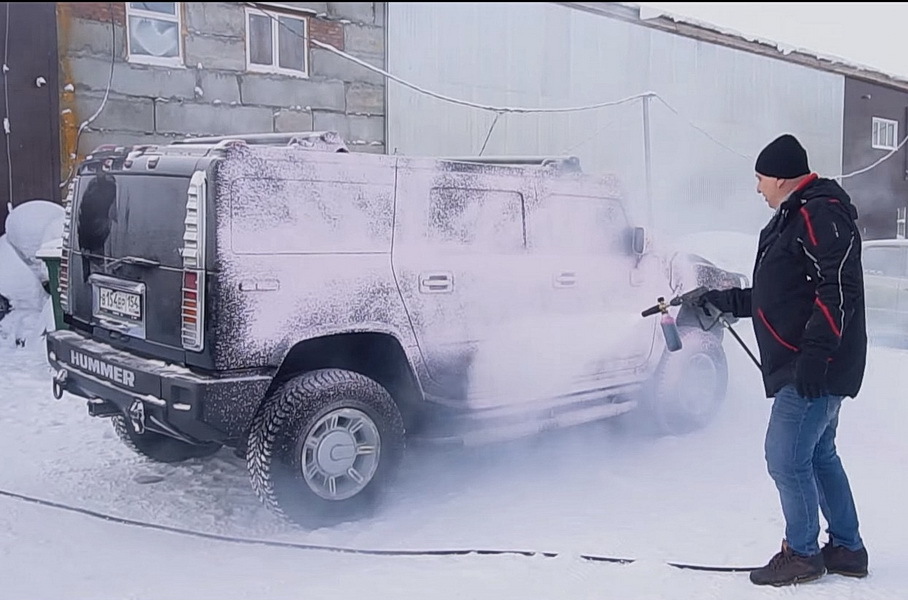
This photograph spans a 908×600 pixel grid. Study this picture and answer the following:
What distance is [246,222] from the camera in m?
3.36

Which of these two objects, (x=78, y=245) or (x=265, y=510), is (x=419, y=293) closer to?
(x=265, y=510)

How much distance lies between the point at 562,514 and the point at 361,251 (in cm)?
148

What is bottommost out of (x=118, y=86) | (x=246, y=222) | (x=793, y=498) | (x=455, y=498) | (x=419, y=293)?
(x=455, y=498)

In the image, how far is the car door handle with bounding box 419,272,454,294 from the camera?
3904 mm

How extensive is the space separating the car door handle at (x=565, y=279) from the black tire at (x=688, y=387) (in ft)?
2.69

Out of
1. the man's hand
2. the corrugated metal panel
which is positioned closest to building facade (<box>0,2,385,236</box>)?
the corrugated metal panel

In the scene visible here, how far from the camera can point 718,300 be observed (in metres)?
3.30

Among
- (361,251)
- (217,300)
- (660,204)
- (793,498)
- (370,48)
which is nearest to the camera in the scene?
(793,498)

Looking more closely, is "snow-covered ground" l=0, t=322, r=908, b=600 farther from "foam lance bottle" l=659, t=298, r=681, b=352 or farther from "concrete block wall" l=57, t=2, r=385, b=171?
"concrete block wall" l=57, t=2, r=385, b=171

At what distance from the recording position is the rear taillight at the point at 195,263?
130 inches

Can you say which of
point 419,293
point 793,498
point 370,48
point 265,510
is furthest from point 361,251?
point 370,48

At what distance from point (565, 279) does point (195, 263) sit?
1.98m

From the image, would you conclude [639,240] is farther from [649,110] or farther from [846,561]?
[649,110]

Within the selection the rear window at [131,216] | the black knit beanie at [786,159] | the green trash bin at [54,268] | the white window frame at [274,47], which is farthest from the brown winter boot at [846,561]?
the white window frame at [274,47]
